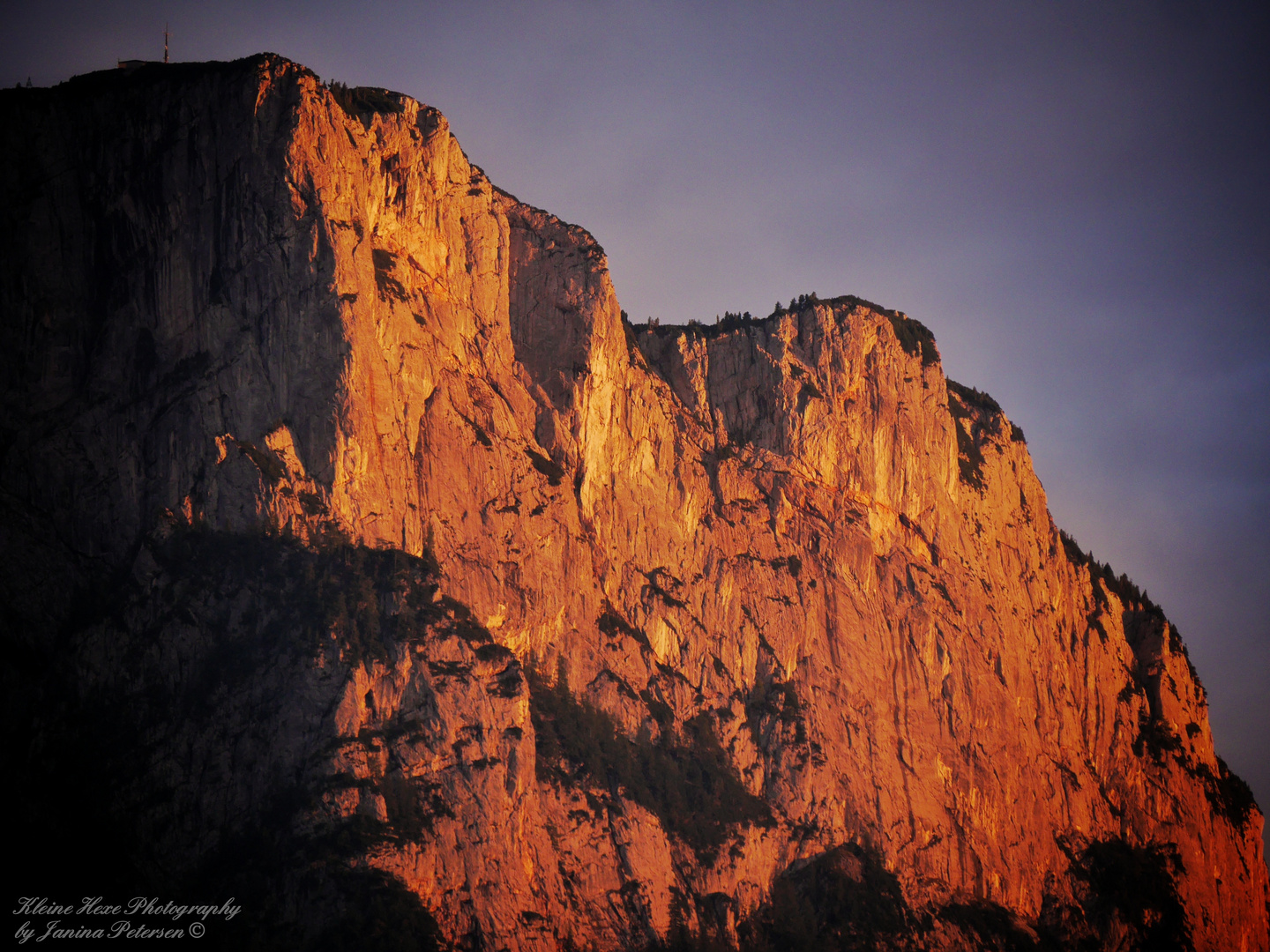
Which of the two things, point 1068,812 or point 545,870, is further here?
point 1068,812

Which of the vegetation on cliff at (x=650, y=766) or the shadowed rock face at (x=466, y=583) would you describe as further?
the vegetation on cliff at (x=650, y=766)

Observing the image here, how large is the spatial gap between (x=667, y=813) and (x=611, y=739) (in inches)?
295

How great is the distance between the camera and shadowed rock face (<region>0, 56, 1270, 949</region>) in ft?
324

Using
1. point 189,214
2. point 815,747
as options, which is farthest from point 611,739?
point 189,214

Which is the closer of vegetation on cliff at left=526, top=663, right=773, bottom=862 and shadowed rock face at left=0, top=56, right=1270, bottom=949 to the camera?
shadowed rock face at left=0, top=56, right=1270, bottom=949

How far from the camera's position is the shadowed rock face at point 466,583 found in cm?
9881

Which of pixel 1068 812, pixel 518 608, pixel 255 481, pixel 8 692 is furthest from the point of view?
pixel 1068 812

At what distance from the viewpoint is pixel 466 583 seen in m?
113

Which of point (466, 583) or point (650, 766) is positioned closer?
point (466, 583)

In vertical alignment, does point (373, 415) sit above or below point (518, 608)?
above

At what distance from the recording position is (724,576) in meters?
132

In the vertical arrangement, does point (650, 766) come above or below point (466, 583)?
below

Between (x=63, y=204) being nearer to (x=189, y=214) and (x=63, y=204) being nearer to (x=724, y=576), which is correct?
(x=189, y=214)

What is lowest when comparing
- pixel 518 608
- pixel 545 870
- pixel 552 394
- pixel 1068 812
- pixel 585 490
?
pixel 545 870
